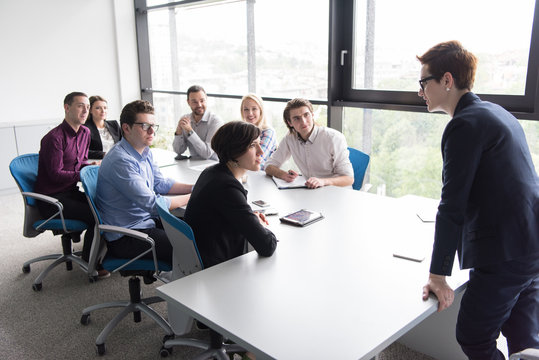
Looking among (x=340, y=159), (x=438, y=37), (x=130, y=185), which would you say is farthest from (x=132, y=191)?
(x=438, y=37)

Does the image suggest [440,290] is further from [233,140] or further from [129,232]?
[129,232]

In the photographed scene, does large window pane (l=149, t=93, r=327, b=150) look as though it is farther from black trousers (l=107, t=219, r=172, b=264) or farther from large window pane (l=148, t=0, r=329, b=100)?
black trousers (l=107, t=219, r=172, b=264)

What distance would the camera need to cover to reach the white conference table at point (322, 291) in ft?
4.64

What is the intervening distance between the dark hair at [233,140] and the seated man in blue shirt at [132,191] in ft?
2.00

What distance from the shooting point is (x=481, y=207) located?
63.9 inches

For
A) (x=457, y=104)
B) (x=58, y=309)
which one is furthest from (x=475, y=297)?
(x=58, y=309)

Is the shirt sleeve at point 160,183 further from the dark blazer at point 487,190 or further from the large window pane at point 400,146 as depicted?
the large window pane at point 400,146

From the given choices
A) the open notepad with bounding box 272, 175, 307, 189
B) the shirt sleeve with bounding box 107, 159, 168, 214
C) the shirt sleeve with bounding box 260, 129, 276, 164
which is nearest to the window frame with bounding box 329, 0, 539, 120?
the shirt sleeve with bounding box 260, 129, 276, 164

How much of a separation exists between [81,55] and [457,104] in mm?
6316

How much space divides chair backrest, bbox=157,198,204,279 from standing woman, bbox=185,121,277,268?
0.08 meters

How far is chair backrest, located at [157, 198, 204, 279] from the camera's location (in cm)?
196

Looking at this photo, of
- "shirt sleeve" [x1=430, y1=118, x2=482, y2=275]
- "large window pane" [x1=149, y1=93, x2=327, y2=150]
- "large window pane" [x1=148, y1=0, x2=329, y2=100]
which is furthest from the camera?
"large window pane" [x1=149, y1=93, x2=327, y2=150]

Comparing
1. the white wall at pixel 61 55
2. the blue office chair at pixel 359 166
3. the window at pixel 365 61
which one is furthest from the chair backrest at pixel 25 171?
the white wall at pixel 61 55

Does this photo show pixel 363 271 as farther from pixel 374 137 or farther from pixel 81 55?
pixel 81 55
